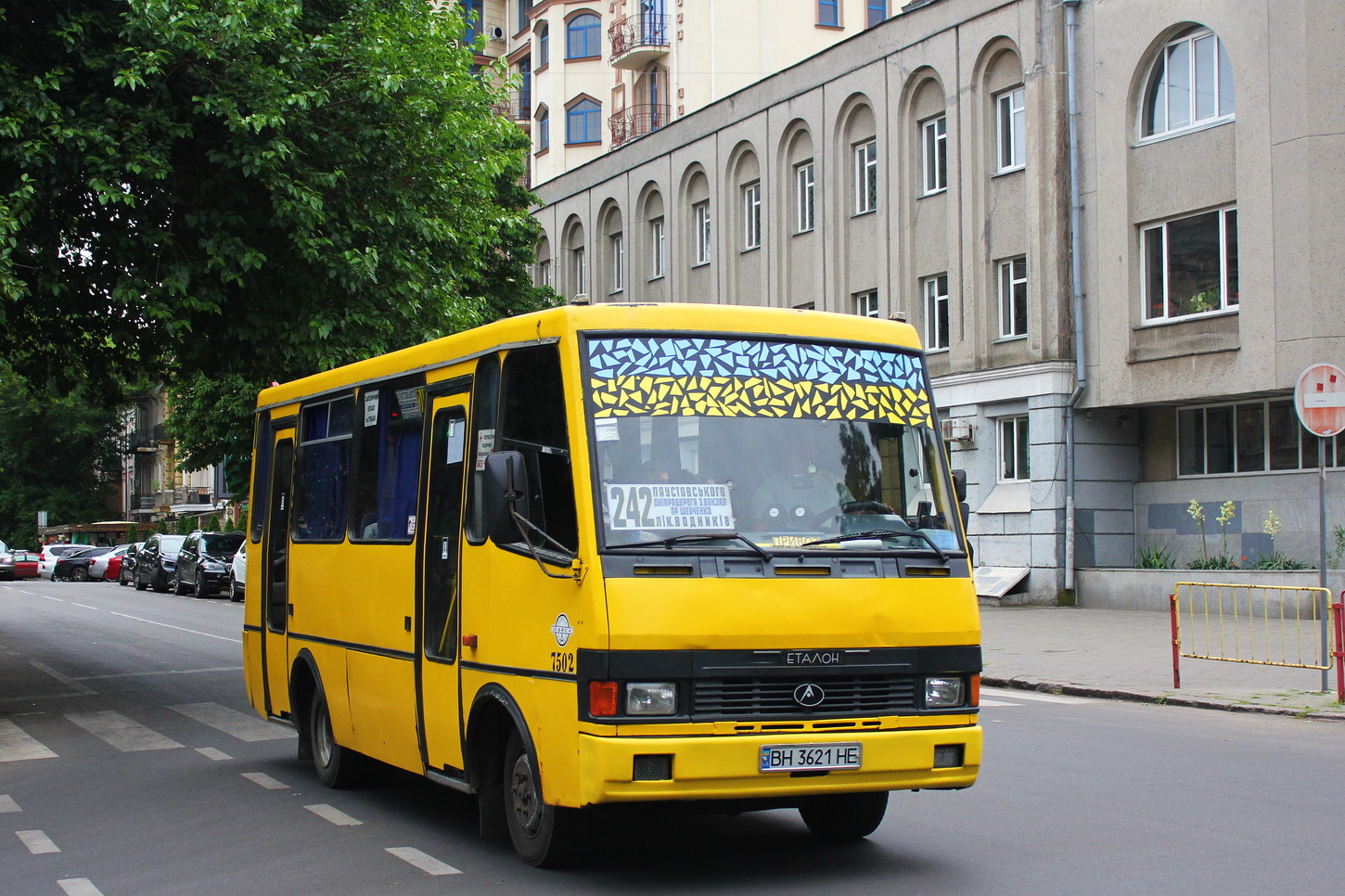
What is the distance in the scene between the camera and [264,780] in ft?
33.9

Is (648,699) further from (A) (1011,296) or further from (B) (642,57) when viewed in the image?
(B) (642,57)

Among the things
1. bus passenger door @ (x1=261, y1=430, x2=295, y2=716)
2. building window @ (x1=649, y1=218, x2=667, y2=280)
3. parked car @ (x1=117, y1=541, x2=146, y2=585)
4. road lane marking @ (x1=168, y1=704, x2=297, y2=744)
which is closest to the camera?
bus passenger door @ (x1=261, y1=430, x2=295, y2=716)

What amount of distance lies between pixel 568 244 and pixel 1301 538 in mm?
25814

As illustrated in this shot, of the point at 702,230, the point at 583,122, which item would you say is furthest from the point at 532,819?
the point at 583,122

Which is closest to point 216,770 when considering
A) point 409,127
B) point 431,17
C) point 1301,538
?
point 409,127

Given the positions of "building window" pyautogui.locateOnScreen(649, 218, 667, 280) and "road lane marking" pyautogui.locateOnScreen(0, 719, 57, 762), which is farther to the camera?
"building window" pyautogui.locateOnScreen(649, 218, 667, 280)

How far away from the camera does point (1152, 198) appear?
987 inches

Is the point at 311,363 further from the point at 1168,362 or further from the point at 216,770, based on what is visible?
the point at 1168,362

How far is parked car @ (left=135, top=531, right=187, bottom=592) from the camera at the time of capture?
148 ft

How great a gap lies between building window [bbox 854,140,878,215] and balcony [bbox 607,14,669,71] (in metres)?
19.1

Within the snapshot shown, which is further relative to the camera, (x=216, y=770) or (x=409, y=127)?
(x=409, y=127)

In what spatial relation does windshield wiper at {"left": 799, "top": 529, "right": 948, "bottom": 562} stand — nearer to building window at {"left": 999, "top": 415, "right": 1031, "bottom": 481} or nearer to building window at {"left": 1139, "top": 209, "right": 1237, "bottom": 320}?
building window at {"left": 1139, "top": 209, "right": 1237, "bottom": 320}

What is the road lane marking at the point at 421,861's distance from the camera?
7.17m

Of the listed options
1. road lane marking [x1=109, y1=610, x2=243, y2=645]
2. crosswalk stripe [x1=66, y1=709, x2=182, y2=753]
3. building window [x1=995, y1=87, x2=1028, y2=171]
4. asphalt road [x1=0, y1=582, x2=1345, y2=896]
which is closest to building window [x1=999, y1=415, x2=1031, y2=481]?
building window [x1=995, y1=87, x2=1028, y2=171]
